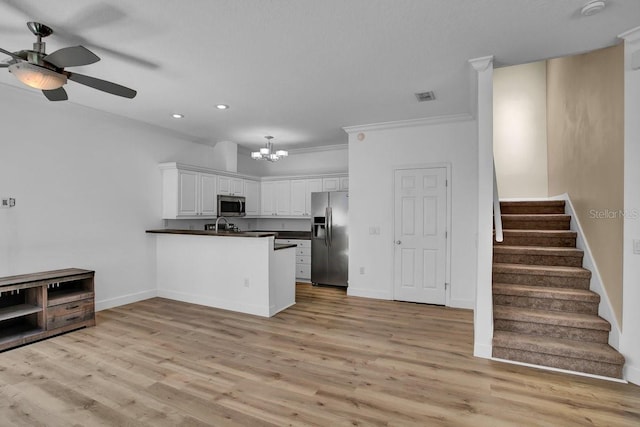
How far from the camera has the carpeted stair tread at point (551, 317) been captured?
2.91m

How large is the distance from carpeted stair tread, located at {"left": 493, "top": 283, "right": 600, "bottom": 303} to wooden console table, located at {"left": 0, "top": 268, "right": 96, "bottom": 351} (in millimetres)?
4600

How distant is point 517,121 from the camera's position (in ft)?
17.3

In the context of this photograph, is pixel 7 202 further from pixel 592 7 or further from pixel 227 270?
pixel 592 7

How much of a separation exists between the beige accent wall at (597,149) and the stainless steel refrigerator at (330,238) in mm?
3160

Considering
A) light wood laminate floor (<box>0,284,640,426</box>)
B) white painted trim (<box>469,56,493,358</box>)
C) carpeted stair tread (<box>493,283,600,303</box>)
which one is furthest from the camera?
carpeted stair tread (<box>493,283,600,303</box>)

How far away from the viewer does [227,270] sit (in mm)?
4562

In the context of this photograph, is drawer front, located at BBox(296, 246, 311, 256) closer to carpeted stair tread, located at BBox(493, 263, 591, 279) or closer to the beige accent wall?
carpeted stair tread, located at BBox(493, 263, 591, 279)

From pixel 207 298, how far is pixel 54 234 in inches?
79.7

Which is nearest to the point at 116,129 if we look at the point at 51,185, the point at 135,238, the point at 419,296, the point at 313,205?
the point at 51,185

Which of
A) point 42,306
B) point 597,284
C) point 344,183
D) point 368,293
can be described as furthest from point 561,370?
point 42,306

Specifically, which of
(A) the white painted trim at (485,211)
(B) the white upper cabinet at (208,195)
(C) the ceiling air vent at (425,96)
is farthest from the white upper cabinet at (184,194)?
(A) the white painted trim at (485,211)

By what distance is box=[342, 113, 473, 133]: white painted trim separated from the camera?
457 cm

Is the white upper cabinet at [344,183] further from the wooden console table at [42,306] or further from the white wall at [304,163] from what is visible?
the wooden console table at [42,306]

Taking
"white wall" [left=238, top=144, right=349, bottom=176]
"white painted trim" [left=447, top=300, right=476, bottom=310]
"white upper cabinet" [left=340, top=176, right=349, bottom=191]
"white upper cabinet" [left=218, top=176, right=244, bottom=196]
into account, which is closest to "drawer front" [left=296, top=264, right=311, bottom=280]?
"white upper cabinet" [left=340, top=176, right=349, bottom=191]
